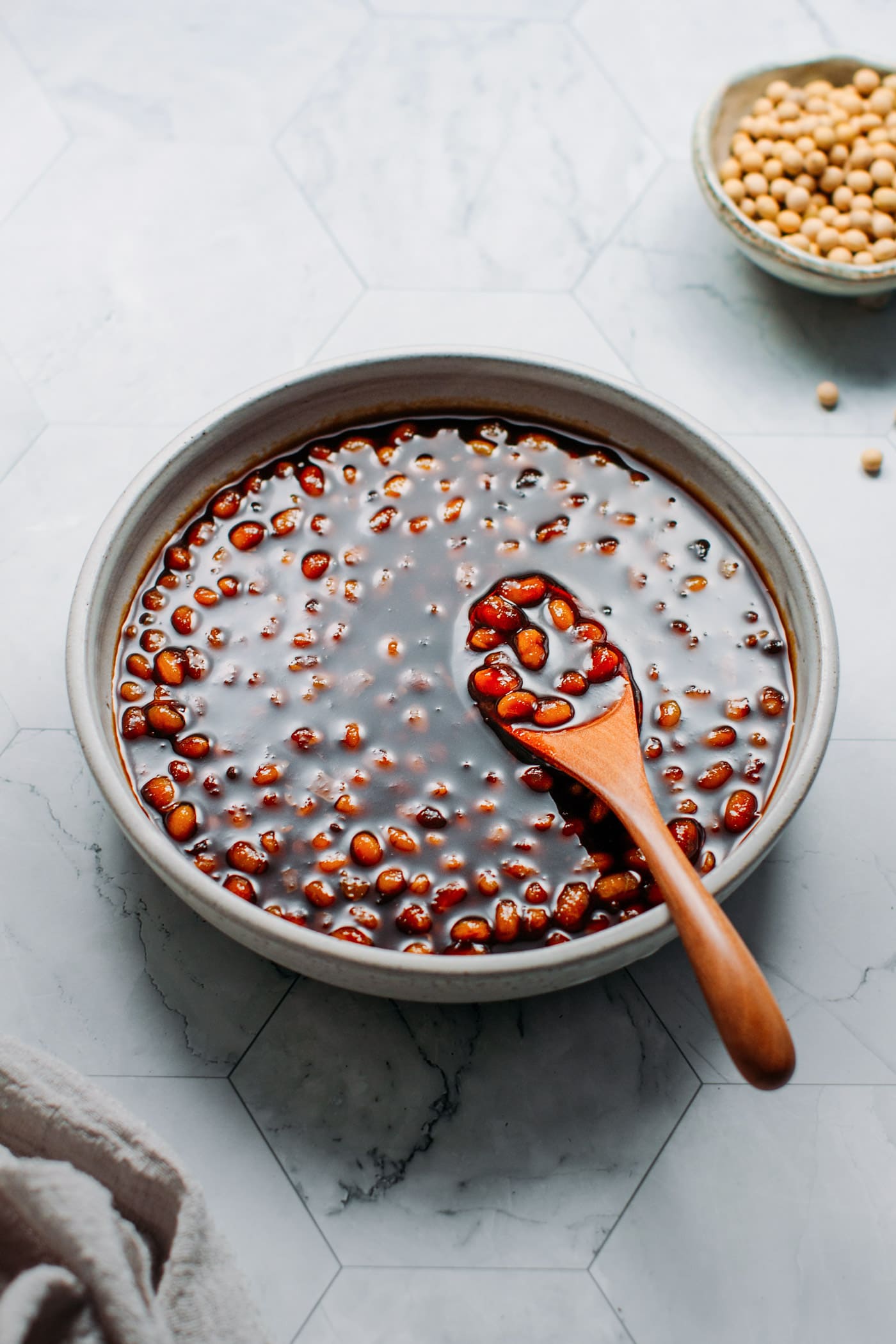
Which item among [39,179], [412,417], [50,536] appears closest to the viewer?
[412,417]

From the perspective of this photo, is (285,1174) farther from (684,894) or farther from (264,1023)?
(684,894)

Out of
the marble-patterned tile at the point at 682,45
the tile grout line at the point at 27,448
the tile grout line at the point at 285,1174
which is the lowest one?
the tile grout line at the point at 285,1174

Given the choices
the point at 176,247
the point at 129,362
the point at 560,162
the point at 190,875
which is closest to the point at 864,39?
the point at 560,162

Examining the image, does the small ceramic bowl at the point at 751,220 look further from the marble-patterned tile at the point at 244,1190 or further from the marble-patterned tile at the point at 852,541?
the marble-patterned tile at the point at 244,1190

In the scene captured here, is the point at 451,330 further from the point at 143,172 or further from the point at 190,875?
the point at 190,875

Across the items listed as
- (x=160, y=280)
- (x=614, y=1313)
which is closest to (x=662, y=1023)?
(x=614, y=1313)

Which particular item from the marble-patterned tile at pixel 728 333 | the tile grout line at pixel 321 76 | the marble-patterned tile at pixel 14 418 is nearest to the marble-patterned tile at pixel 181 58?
the tile grout line at pixel 321 76
